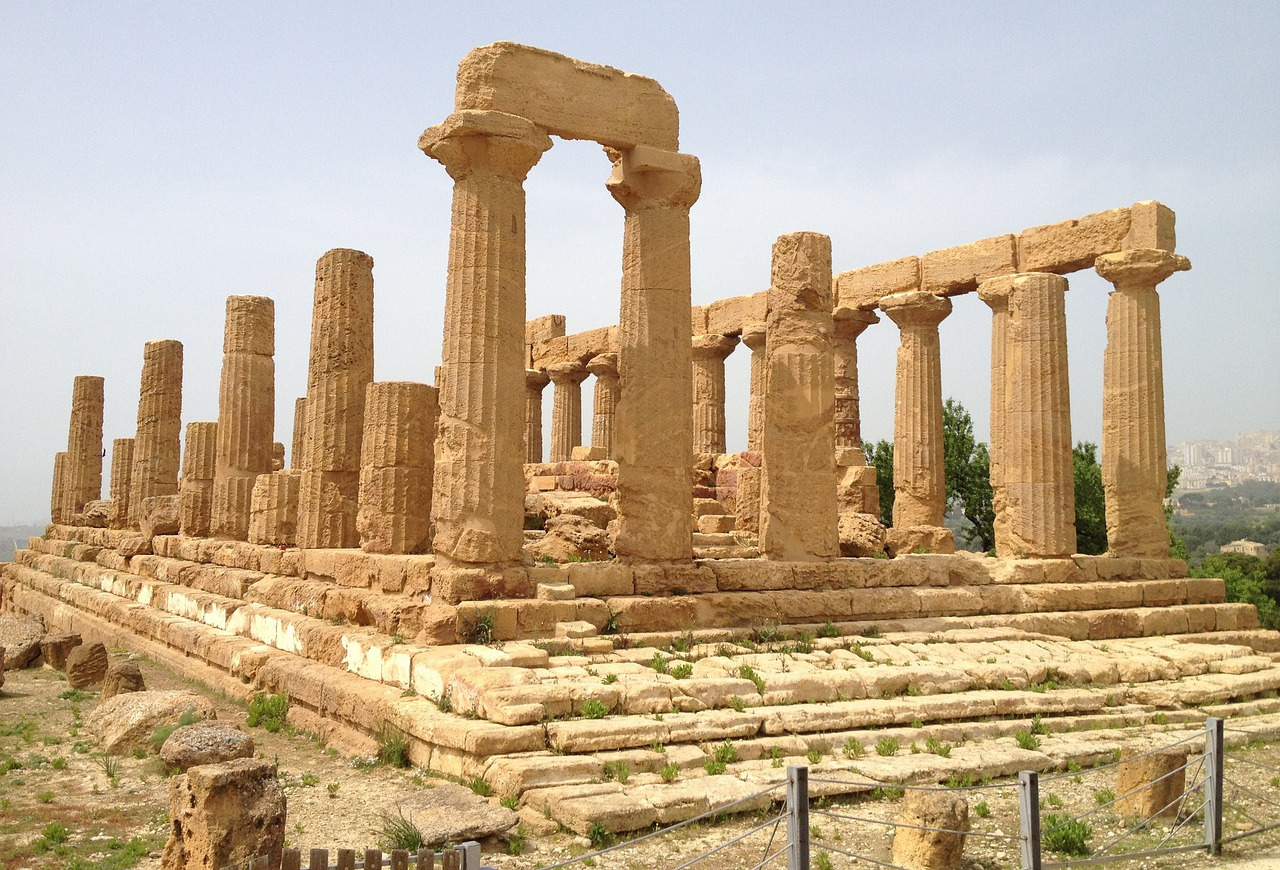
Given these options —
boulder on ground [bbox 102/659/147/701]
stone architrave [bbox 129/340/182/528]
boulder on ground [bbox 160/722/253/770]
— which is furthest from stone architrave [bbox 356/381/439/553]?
stone architrave [bbox 129/340/182/528]

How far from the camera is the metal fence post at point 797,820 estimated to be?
5.91 meters

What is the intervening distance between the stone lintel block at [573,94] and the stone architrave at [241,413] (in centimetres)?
978

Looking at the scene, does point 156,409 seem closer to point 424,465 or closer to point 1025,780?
point 424,465

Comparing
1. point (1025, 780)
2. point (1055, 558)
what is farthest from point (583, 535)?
point (1025, 780)

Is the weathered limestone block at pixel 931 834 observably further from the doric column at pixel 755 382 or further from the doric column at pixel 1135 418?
the doric column at pixel 755 382

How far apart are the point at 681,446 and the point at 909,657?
140 inches

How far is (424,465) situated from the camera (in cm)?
1481

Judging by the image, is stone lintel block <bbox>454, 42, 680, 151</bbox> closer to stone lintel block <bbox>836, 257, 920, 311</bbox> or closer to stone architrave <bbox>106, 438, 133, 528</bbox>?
stone lintel block <bbox>836, 257, 920, 311</bbox>

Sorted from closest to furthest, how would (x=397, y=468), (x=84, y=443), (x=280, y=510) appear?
(x=397, y=468), (x=280, y=510), (x=84, y=443)

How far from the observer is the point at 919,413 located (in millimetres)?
21000

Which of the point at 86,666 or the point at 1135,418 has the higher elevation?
the point at 1135,418

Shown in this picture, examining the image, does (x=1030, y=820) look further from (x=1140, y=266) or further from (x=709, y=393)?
(x=709, y=393)

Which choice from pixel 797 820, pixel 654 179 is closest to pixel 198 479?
pixel 654 179

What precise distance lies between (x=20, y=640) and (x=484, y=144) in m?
11.2
